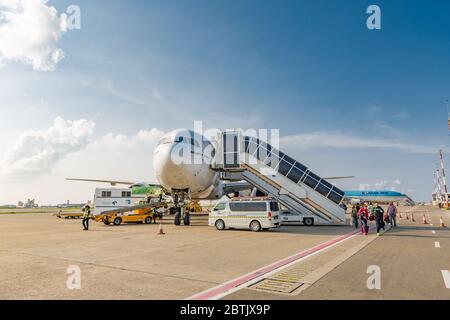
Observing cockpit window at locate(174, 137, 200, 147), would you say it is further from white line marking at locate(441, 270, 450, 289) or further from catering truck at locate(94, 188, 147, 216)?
white line marking at locate(441, 270, 450, 289)

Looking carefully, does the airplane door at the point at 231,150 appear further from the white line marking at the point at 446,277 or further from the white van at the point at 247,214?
the white line marking at the point at 446,277

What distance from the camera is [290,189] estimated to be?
22.2m

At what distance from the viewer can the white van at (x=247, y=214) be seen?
17969 millimetres

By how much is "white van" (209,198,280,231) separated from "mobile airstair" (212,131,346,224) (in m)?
3.83

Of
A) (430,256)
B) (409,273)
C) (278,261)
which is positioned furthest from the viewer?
(430,256)

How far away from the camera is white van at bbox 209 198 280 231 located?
18.0 metres

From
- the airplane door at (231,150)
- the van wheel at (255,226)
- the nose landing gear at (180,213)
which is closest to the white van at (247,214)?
the van wheel at (255,226)

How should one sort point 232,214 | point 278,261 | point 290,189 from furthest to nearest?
point 290,189
point 232,214
point 278,261

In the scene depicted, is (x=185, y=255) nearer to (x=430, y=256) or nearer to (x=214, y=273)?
(x=214, y=273)

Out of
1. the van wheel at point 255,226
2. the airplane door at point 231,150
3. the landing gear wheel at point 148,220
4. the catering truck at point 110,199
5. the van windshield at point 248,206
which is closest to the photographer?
the van windshield at point 248,206

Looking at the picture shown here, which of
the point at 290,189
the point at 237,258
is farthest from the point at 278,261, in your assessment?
the point at 290,189

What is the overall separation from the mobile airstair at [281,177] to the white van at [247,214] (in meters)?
3.83

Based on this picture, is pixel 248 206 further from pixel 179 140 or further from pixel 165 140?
pixel 165 140
